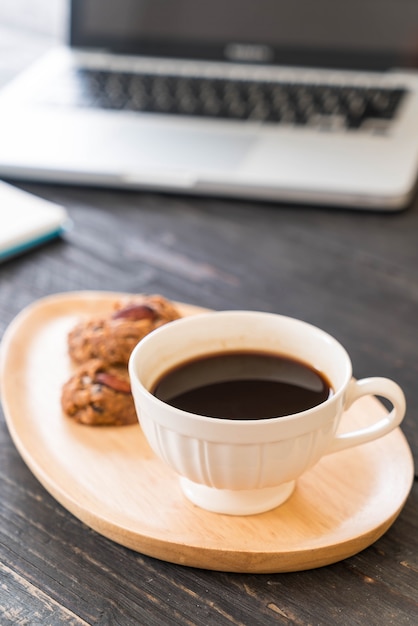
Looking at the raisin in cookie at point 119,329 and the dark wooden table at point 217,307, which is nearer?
the dark wooden table at point 217,307

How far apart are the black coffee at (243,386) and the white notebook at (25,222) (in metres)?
0.40

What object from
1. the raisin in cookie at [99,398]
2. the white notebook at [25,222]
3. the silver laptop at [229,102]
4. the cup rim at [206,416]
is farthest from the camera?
the silver laptop at [229,102]

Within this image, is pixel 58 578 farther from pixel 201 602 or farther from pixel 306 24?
pixel 306 24

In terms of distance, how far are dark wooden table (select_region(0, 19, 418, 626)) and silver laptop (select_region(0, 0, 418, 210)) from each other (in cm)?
4

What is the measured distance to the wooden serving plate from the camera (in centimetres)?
53

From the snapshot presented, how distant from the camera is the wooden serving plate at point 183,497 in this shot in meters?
0.53

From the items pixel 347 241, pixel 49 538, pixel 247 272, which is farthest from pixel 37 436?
pixel 347 241

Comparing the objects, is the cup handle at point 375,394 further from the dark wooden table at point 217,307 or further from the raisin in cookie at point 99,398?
the raisin in cookie at point 99,398

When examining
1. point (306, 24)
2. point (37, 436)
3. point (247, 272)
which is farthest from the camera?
point (306, 24)

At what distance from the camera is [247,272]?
0.92m

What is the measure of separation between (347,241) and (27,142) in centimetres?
45

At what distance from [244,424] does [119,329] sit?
22cm

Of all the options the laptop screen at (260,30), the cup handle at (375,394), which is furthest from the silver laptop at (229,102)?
the cup handle at (375,394)

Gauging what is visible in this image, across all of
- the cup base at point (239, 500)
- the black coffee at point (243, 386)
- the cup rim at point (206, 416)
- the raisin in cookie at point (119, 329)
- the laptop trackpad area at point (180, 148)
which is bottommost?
the laptop trackpad area at point (180, 148)
